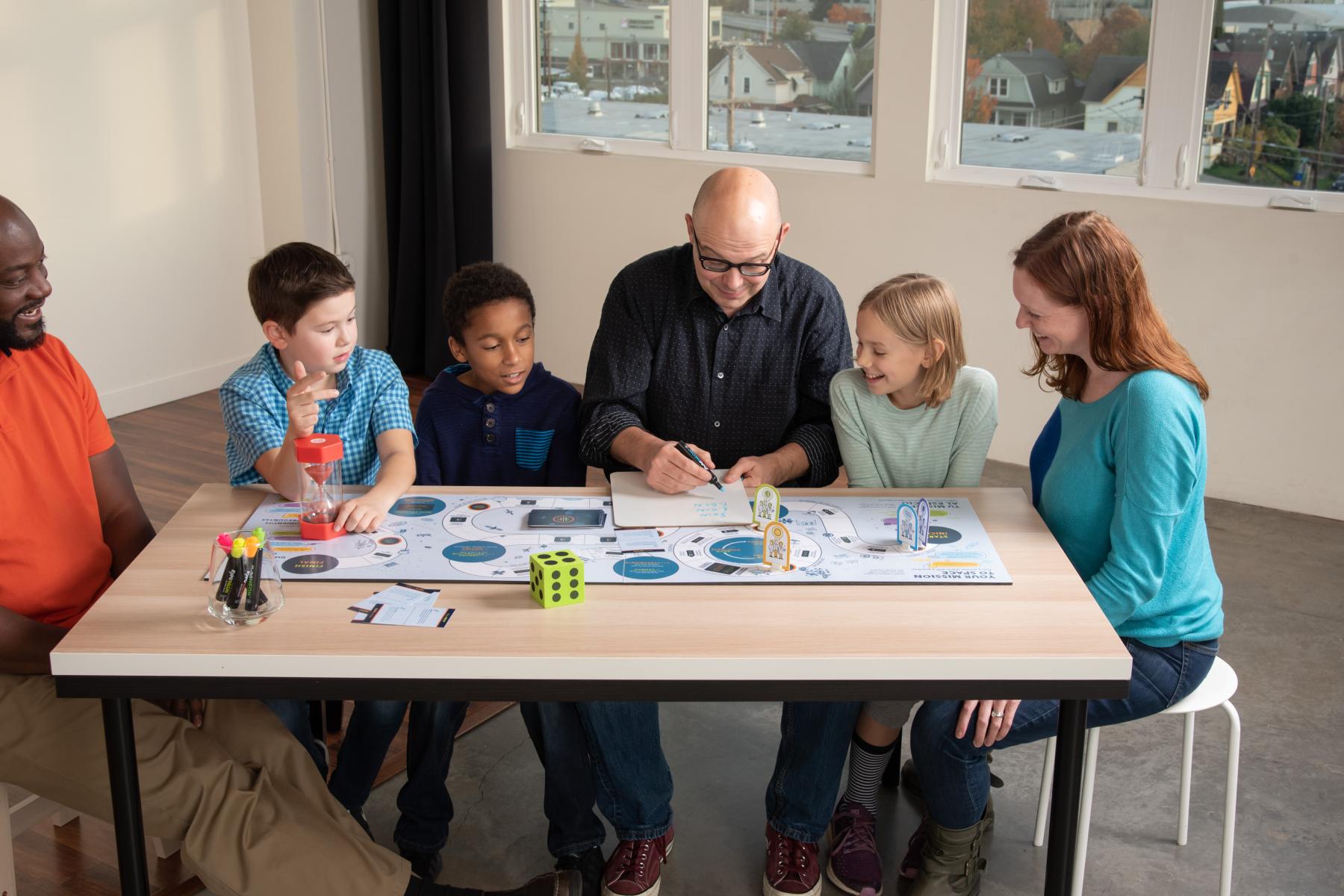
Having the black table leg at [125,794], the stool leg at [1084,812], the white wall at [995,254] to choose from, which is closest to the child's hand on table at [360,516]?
the black table leg at [125,794]

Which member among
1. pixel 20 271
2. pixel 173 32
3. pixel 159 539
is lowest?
pixel 159 539

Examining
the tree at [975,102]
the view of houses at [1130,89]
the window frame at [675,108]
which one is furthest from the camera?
the window frame at [675,108]

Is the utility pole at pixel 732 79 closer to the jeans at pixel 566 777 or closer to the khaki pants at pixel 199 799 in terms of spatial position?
the jeans at pixel 566 777

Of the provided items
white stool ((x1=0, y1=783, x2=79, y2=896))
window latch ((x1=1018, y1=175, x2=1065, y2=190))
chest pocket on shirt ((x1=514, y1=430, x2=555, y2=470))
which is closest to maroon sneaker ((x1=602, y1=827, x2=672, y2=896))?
chest pocket on shirt ((x1=514, y1=430, x2=555, y2=470))

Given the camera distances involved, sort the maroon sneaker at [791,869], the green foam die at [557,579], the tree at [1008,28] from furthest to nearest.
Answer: the tree at [1008,28], the maroon sneaker at [791,869], the green foam die at [557,579]

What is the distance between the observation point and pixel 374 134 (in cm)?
534

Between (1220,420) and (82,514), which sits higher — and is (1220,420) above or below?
below

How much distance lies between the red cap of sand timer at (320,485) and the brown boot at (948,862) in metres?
1.06

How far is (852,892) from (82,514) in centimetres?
138

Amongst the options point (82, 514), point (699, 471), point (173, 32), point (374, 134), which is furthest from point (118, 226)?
point (699, 471)

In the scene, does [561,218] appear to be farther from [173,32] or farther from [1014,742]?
[1014,742]

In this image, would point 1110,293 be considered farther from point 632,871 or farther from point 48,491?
point 48,491

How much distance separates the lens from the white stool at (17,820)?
1.87 m

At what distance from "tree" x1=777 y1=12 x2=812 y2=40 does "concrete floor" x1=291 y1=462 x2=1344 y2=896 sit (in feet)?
8.51
